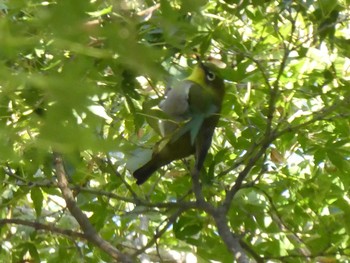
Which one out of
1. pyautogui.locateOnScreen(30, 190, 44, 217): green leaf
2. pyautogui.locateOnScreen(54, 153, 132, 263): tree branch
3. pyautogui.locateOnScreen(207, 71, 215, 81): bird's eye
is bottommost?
pyautogui.locateOnScreen(30, 190, 44, 217): green leaf

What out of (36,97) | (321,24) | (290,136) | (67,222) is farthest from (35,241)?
(36,97)

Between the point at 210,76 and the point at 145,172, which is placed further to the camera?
the point at 145,172

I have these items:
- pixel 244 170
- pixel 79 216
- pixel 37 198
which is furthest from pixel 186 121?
pixel 37 198

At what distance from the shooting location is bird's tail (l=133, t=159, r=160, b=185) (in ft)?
5.68

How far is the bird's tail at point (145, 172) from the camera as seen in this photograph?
1.73 meters

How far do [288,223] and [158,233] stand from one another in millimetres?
315

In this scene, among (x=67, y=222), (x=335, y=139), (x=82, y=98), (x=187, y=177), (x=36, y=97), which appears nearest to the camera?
(x=82, y=98)

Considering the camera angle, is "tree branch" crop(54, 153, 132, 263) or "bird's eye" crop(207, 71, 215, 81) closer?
"tree branch" crop(54, 153, 132, 263)

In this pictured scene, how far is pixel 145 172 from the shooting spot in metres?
1.74

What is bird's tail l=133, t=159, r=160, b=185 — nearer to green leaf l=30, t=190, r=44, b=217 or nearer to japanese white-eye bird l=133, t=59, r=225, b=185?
japanese white-eye bird l=133, t=59, r=225, b=185

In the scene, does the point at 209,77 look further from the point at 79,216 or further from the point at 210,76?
the point at 79,216

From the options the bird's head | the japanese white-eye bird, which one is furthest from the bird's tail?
the bird's head

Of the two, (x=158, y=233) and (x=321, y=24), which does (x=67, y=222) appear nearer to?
(x=158, y=233)

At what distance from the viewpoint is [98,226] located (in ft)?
5.26
